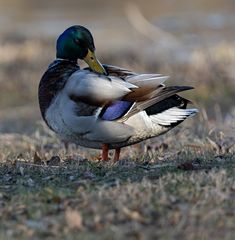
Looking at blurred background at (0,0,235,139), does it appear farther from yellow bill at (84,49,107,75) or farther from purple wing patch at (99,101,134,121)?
purple wing patch at (99,101,134,121)

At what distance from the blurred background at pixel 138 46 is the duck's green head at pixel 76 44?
2.36 meters

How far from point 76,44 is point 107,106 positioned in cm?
92

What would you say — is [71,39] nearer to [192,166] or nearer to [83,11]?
[192,166]

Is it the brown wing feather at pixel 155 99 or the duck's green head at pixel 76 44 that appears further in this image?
the duck's green head at pixel 76 44

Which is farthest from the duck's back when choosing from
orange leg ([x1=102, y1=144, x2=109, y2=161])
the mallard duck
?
orange leg ([x1=102, y1=144, x2=109, y2=161])

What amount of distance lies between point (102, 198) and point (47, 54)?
37.2 ft

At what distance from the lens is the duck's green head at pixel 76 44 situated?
6887 millimetres

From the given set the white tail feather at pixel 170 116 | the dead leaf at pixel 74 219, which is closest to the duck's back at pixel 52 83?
the white tail feather at pixel 170 116

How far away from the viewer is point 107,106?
621 centimetres

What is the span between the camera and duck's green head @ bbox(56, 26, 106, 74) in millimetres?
6887

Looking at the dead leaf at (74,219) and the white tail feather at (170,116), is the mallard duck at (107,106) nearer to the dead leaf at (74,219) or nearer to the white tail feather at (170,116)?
the white tail feather at (170,116)

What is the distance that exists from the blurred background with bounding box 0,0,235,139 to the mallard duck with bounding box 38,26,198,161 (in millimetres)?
2479

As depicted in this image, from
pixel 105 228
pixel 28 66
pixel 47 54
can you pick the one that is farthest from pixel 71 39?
pixel 47 54

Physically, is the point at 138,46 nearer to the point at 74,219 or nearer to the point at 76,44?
the point at 76,44
